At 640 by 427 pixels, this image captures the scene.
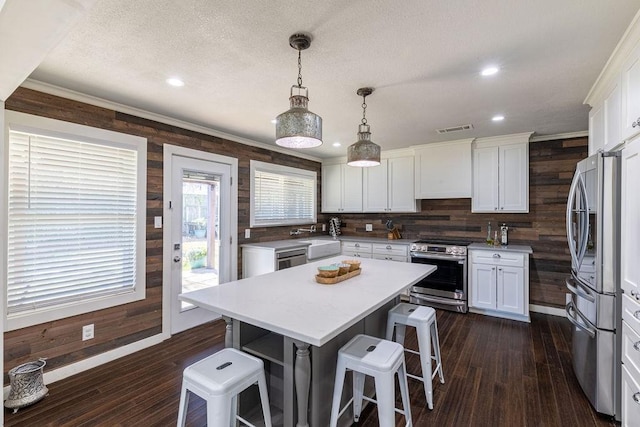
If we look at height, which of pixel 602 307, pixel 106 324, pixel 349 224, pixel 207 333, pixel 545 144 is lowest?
pixel 207 333

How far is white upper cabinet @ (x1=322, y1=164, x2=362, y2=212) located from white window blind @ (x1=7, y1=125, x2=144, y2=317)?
326cm

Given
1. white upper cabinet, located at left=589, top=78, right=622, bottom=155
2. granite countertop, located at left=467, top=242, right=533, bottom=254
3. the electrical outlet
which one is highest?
white upper cabinet, located at left=589, top=78, right=622, bottom=155

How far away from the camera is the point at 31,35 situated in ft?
3.74

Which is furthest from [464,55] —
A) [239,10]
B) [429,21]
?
[239,10]

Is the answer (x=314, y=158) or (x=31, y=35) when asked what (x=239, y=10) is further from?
(x=314, y=158)

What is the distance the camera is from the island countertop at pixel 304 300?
137 cm

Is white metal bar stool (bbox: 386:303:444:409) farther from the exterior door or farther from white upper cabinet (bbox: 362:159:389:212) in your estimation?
white upper cabinet (bbox: 362:159:389:212)

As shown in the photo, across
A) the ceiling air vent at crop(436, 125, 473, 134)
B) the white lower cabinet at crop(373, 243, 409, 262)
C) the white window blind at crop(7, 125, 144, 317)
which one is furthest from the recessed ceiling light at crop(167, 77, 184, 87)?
the white lower cabinet at crop(373, 243, 409, 262)

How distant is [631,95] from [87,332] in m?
4.37

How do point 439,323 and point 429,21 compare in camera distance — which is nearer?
point 429,21

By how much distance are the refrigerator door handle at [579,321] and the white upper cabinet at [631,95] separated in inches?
A: 51.4

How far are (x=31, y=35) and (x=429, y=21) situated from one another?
1.79m

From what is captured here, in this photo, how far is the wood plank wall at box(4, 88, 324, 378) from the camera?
233 cm

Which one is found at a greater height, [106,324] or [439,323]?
[106,324]
